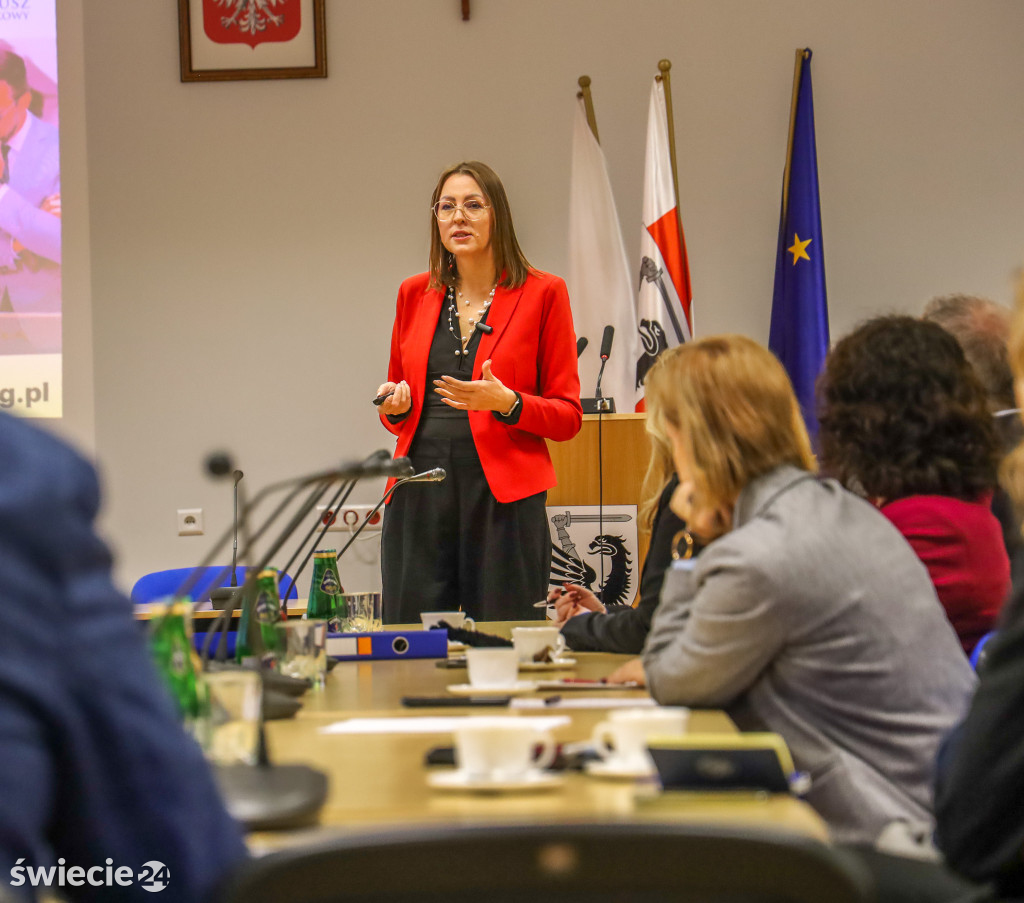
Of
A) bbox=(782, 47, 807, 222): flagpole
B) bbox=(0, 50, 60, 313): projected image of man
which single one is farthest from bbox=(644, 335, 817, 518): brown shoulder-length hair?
bbox=(0, 50, 60, 313): projected image of man

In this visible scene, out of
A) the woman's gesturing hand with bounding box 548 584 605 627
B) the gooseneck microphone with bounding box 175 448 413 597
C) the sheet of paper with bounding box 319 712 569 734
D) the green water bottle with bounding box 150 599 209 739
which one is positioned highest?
the gooseneck microphone with bounding box 175 448 413 597

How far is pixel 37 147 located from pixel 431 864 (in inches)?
175

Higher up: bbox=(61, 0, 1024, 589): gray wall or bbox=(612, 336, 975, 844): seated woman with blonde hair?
bbox=(61, 0, 1024, 589): gray wall

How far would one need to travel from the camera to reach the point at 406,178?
183 inches

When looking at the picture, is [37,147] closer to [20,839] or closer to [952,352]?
[952,352]

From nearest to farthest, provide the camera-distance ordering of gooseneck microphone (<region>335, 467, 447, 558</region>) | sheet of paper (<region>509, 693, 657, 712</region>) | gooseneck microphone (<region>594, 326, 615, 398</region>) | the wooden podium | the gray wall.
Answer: sheet of paper (<region>509, 693, 657, 712</region>) → gooseneck microphone (<region>335, 467, 447, 558</region>) → the wooden podium → gooseneck microphone (<region>594, 326, 615, 398</region>) → the gray wall

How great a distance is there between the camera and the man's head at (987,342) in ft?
7.99

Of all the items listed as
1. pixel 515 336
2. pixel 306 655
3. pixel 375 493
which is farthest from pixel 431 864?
pixel 375 493

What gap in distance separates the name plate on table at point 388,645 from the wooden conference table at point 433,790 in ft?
1.29

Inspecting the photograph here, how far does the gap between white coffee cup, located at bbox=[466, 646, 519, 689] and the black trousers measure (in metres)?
1.16

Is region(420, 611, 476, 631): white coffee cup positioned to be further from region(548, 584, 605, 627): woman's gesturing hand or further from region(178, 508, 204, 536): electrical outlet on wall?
region(178, 508, 204, 536): electrical outlet on wall

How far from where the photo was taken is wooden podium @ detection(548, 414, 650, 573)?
393 centimetres

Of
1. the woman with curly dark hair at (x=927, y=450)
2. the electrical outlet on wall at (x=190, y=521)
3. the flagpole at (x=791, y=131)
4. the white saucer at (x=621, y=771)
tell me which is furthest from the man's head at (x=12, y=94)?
the white saucer at (x=621, y=771)

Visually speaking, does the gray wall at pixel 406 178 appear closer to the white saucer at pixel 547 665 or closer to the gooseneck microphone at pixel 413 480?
the gooseneck microphone at pixel 413 480
